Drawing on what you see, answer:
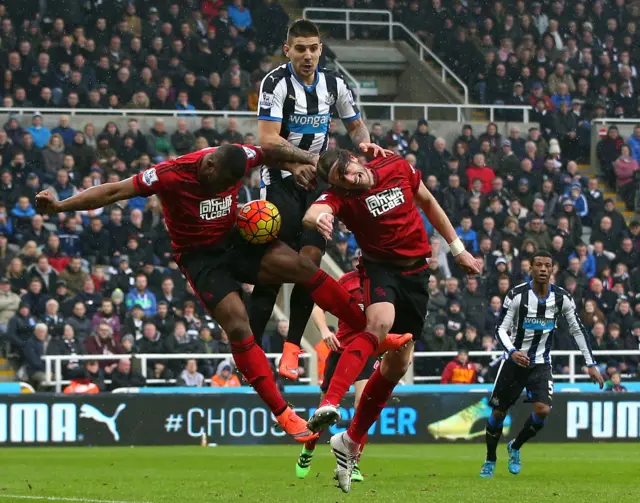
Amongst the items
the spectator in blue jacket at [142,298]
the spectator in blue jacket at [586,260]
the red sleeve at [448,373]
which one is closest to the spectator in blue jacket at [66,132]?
the spectator in blue jacket at [142,298]

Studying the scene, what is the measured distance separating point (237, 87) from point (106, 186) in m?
15.6

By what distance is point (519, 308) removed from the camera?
15.4m

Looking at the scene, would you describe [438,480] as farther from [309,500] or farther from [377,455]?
[377,455]

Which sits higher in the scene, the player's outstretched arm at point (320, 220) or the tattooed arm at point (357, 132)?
the tattooed arm at point (357, 132)

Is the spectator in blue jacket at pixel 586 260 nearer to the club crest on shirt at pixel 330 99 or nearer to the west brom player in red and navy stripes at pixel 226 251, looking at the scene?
the club crest on shirt at pixel 330 99

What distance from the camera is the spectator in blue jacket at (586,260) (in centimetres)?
2423

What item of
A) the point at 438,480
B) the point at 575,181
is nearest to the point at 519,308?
the point at 438,480

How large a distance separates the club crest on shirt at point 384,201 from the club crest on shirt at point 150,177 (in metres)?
1.63

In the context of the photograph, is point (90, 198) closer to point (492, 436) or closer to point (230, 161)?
point (230, 161)

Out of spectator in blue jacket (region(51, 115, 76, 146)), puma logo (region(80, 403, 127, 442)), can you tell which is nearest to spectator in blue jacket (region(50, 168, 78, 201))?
spectator in blue jacket (region(51, 115, 76, 146))

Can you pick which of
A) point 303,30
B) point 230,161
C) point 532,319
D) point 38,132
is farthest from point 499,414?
point 38,132

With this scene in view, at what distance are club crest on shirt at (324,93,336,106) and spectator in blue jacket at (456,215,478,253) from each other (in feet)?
41.0

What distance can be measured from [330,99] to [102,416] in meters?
9.59

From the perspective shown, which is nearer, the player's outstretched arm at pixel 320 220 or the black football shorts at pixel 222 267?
the player's outstretched arm at pixel 320 220
